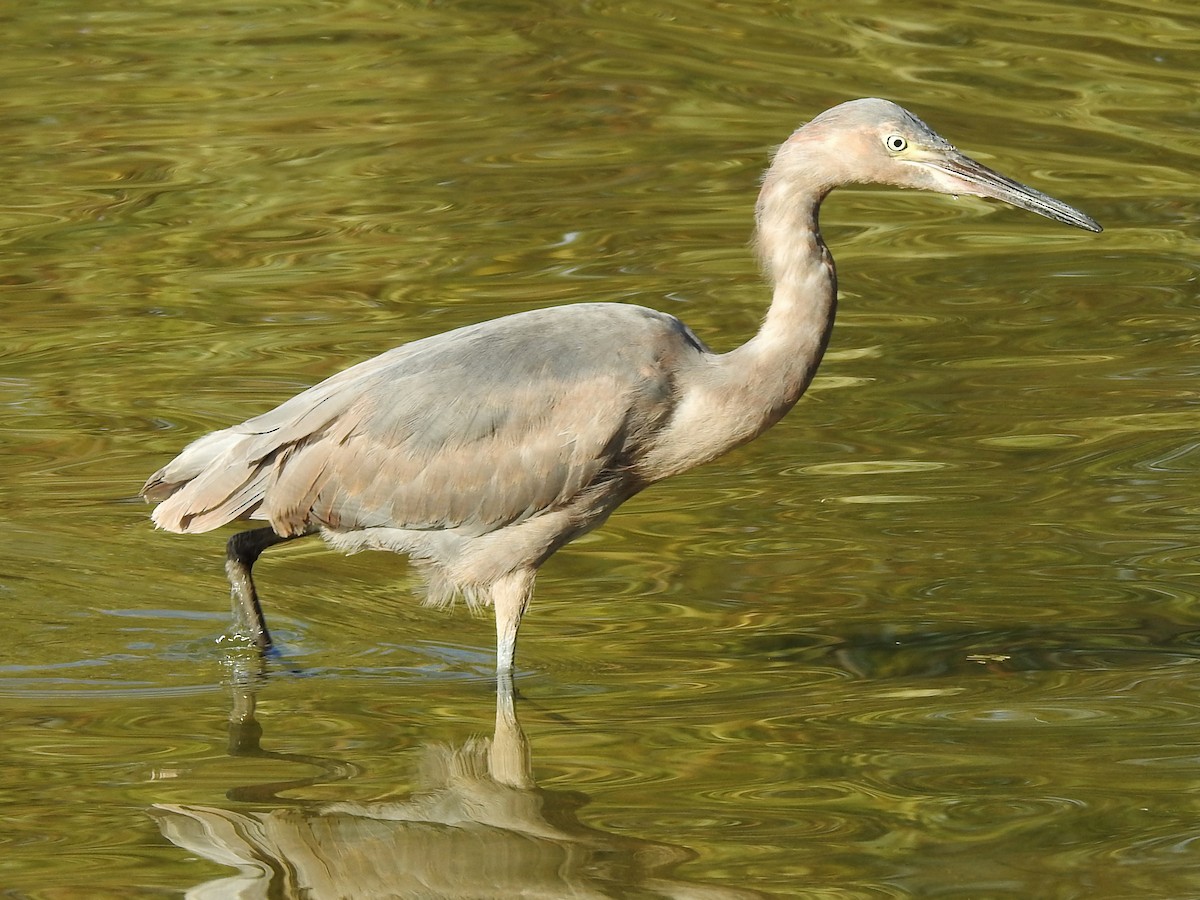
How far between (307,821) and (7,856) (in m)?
0.86

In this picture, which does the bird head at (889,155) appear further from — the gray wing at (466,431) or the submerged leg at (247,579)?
the submerged leg at (247,579)

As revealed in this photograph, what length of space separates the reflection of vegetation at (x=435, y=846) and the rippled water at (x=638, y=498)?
0.02m

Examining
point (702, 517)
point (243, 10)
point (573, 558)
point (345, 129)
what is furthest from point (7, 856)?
point (243, 10)

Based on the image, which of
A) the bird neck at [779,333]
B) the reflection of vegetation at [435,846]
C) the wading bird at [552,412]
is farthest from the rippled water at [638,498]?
the bird neck at [779,333]

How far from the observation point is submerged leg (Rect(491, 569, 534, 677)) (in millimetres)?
7195

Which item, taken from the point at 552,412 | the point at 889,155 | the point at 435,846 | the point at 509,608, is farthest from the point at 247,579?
the point at 889,155

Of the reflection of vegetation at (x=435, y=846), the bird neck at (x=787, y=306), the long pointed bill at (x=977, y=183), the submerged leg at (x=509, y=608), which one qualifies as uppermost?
the long pointed bill at (x=977, y=183)

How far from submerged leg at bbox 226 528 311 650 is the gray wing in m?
0.18

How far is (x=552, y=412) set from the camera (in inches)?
281

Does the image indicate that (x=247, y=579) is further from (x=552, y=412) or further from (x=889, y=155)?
(x=889, y=155)

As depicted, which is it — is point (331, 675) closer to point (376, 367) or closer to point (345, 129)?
point (376, 367)

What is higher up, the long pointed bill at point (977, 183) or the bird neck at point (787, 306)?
the long pointed bill at point (977, 183)

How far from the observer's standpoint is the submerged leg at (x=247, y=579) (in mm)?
7692

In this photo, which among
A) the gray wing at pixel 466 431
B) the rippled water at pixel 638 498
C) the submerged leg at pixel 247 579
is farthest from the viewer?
the submerged leg at pixel 247 579
